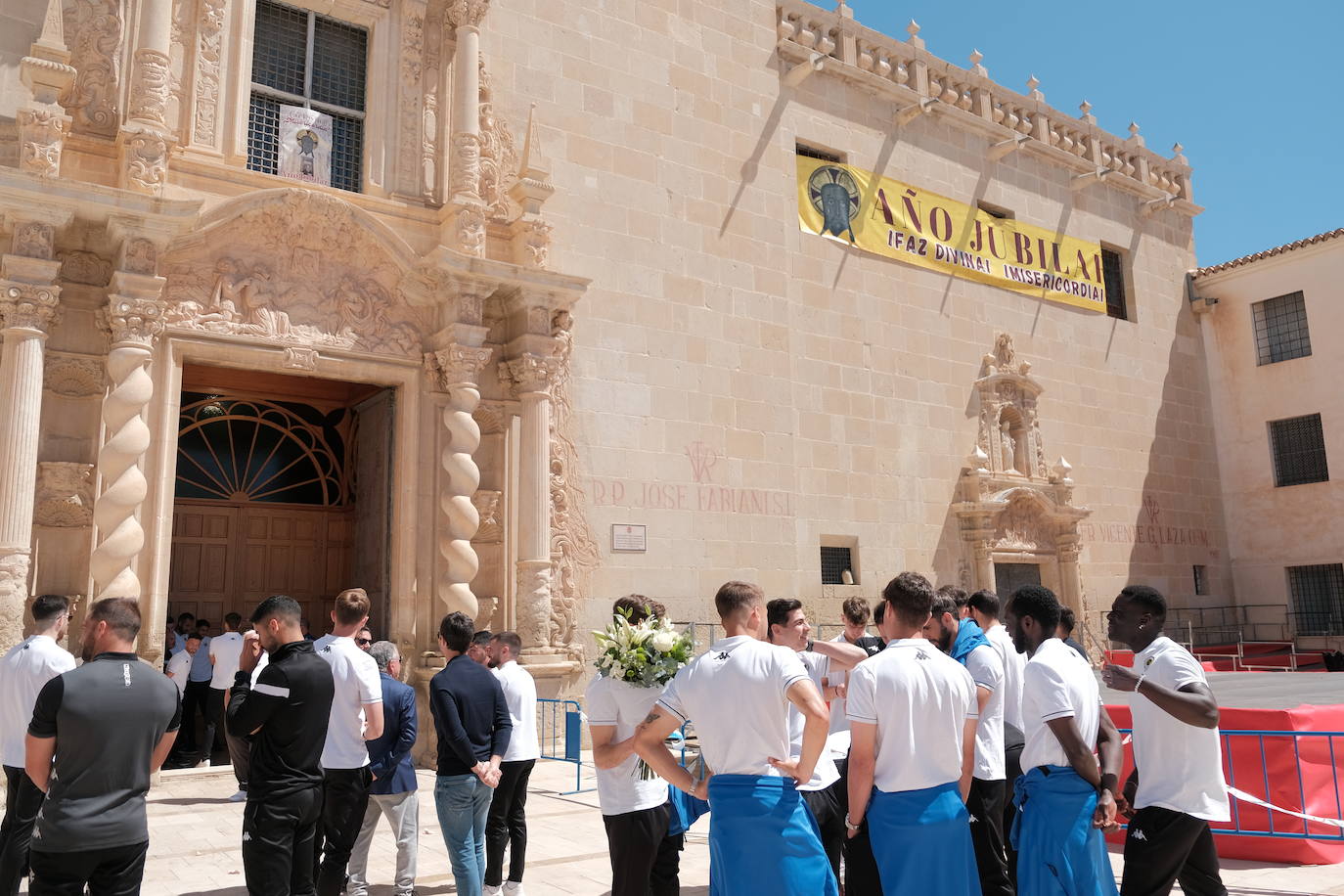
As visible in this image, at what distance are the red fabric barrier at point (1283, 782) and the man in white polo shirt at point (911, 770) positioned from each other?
365 centimetres

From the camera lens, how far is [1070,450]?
20219mm

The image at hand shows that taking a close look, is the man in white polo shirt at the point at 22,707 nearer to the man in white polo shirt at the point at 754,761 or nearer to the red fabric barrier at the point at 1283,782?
the man in white polo shirt at the point at 754,761

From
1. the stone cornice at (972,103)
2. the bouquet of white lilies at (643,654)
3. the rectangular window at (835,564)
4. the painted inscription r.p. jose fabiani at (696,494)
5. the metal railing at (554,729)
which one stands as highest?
the stone cornice at (972,103)

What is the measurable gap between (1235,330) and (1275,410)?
209cm

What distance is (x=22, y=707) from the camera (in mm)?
5891

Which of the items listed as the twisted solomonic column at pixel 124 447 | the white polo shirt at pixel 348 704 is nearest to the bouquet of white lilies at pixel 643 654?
the white polo shirt at pixel 348 704

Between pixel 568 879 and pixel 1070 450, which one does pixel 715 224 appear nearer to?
pixel 1070 450

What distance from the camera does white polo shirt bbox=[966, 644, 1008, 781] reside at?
222 inches

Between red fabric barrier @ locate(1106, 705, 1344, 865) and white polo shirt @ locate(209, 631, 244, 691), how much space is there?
8.87 meters

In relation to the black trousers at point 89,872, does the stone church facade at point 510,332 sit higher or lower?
higher

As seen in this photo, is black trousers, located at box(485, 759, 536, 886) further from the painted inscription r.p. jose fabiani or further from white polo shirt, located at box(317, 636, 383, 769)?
the painted inscription r.p. jose fabiani

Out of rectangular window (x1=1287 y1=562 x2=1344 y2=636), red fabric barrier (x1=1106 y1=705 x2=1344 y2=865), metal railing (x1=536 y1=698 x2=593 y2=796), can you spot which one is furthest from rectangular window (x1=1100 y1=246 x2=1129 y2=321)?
red fabric barrier (x1=1106 y1=705 x2=1344 y2=865)

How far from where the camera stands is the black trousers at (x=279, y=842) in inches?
192

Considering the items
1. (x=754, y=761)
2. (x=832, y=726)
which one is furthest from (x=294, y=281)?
(x=754, y=761)
